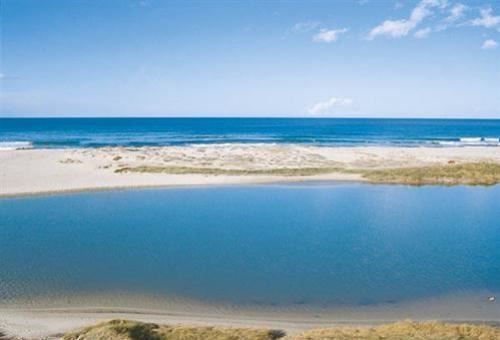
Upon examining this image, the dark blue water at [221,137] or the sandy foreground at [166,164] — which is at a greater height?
the dark blue water at [221,137]

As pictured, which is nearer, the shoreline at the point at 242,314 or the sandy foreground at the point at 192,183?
the shoreline at the point at 242,314

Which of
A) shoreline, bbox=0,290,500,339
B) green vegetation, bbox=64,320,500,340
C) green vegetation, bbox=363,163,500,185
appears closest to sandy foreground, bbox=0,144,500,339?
shoreline, bbox=0,290,500,339

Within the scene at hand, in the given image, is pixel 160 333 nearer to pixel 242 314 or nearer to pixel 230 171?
pixel 242 314

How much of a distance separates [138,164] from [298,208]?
25.1m

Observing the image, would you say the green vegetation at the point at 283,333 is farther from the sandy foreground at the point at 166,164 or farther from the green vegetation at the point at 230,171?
the green vegetation at the point at 230,171

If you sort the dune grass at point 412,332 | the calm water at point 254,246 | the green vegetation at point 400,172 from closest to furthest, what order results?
the dune grass at point 412,332 → the calm water at point 254,246 → the green vegetation at point 400,172

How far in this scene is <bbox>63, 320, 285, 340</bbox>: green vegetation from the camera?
11.4 metres

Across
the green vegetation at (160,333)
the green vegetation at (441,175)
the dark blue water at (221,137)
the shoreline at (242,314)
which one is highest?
the dark blue water at (221,137)

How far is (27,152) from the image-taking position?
205 feet

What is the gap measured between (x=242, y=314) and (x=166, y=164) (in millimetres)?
37074

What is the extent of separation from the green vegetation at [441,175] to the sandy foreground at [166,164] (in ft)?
7.64

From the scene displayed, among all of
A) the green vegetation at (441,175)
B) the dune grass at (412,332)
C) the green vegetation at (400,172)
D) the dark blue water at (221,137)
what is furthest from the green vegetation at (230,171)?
the dark blue water at (221,137)

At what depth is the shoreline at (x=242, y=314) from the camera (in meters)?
13.4

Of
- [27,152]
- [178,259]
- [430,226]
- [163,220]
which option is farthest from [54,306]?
[27,152]
